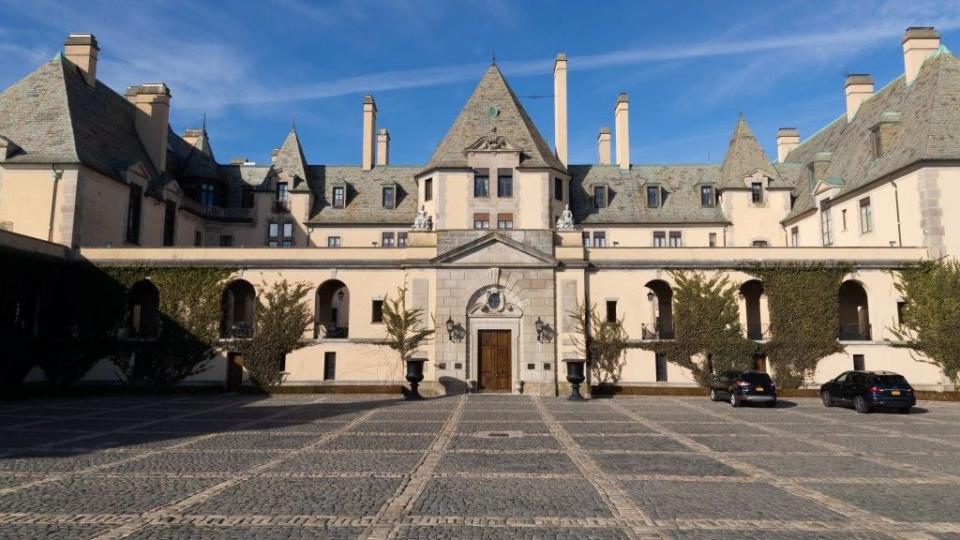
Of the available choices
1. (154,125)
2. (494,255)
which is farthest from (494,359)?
(154,125)

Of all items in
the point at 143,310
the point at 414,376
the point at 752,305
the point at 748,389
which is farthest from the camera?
the point at 752,305

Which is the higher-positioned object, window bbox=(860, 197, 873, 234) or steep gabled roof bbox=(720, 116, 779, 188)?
steep gabled roof bbox=(720, 116, 779, 188)

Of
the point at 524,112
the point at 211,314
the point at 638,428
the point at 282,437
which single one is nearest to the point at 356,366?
the point at 211,314

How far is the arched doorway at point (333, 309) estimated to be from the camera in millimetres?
35062

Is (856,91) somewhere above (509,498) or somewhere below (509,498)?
above

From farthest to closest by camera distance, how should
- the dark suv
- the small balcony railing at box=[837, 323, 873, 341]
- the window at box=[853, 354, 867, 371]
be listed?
the small balcony railing at box=[837, 323, 873, 341] → the window at box=[853, 354, 867, 371] → the dark suv

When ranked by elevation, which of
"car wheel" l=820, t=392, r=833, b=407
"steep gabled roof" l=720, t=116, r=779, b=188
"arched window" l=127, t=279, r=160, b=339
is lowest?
"car wheel" l=820, t=392, r=833, b=407

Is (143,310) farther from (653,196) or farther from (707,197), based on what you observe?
(707,197)

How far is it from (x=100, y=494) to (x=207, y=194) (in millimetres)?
38599

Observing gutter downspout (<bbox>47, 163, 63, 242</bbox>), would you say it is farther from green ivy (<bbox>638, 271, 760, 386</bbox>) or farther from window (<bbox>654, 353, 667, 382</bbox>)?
window (<bbox>654, 353, 667, 382</bbox>)

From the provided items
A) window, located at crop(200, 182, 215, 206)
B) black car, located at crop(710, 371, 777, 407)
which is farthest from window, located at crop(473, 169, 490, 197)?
window, located at crop(200, 182, 215, 206)

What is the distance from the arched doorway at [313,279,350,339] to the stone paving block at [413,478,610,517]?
24.3 m

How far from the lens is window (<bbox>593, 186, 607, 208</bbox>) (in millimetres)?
45000

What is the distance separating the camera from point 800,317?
3256cm
